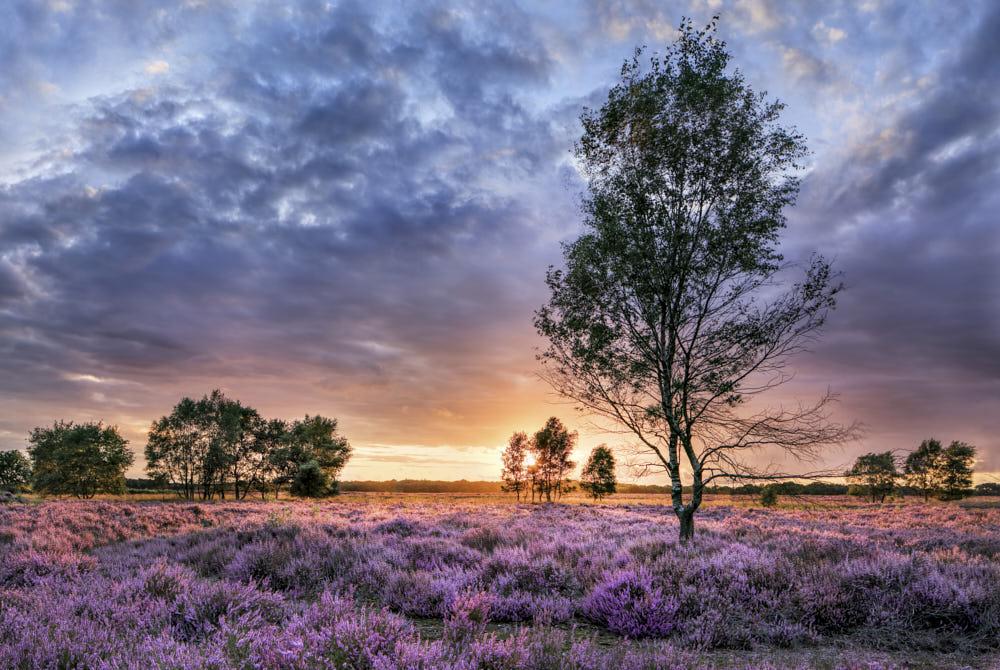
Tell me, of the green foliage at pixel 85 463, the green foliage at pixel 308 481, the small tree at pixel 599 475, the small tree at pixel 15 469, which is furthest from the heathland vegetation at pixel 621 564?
the small tree at pixel 15 469

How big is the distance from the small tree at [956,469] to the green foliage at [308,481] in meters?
74.5

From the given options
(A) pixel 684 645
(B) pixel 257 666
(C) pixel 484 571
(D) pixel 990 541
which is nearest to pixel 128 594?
(B) pixel 257 666

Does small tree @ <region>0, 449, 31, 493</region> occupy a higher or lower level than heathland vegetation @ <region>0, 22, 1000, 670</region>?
lower

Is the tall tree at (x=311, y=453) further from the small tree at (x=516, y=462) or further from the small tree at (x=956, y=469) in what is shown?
the small tree at (x=956, y=469)

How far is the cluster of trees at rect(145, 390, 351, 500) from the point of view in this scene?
60.5 meters

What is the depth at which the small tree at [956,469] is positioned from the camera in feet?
191

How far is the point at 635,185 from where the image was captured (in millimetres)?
12492

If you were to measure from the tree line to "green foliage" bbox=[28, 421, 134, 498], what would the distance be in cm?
10

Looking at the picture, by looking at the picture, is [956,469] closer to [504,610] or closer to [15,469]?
[504,610]

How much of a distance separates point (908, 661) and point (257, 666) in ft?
18.7

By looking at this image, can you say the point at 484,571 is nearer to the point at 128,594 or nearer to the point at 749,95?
the point at 128,594

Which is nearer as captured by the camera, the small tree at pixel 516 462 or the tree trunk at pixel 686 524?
the tree trunk at pixel 686 524

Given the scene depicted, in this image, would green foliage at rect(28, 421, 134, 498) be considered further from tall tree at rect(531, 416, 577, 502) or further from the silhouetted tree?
tall tree at rect(531, 416, 577, 502)

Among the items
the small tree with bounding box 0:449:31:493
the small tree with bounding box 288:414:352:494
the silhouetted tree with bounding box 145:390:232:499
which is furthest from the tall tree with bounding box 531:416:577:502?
the small tree with bounding box 0:449:31:493
